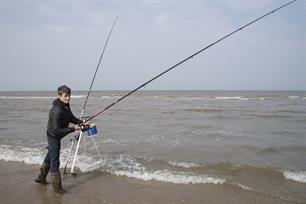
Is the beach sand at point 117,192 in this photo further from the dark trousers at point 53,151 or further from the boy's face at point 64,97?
the boy's face at point 64,97

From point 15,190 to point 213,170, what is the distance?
3982 millimetres

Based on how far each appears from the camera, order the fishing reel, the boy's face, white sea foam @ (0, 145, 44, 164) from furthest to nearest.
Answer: white sea foam @ (0, 145, 44, 164) < the fishing reel < the boy's face

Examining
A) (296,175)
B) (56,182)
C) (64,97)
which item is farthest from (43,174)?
(296,175)

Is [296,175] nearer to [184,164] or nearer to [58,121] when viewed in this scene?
[184,164]

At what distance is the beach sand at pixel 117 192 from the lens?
467 cm

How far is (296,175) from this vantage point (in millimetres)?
5973

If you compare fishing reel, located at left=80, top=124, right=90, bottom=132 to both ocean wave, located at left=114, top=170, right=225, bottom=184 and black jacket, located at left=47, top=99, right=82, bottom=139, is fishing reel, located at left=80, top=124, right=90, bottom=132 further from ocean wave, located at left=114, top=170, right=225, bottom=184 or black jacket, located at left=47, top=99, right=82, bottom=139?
ocean wave, located at left=114, top=170, right=225, bottom=184

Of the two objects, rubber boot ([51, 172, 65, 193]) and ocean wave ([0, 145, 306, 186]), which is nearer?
rubber boot ([51, 172, 65, 193])

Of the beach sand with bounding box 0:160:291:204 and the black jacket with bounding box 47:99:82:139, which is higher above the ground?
the black jacket with bounding box 47:99:82:139

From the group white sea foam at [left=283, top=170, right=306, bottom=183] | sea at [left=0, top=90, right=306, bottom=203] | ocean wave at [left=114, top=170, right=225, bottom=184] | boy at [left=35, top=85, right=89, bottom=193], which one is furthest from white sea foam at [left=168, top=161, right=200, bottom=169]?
boy at [left=35, top=85, right=89, bottom=193]

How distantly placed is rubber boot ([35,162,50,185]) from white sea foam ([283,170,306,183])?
4757 mm

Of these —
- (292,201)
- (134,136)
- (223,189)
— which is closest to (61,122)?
(223,189)

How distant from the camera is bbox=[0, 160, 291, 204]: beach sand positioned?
4672mm

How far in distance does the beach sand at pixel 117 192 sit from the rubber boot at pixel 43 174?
104 millimetres
